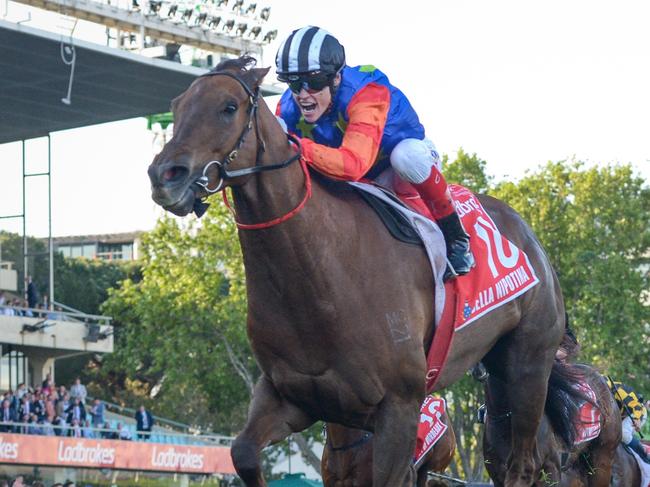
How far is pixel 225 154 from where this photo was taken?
5.79 meters

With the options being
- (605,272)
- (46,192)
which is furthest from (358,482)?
(605,272)

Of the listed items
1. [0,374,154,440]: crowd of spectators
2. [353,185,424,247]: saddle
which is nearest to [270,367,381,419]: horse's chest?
[353,185,424,247]: saddle

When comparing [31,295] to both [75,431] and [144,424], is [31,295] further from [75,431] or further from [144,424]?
[75,431]

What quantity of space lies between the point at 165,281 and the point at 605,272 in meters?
14.6

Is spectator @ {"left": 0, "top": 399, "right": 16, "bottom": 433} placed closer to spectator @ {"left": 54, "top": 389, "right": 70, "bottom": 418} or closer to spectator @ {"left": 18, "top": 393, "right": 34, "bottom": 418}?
spectator @ {"left": 18, "top": 393, "right": 34, "bottom": 418}

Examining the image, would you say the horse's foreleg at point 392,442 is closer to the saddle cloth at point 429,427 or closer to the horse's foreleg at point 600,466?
the saddle cloth at point 429,427

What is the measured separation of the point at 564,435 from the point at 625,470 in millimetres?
2661

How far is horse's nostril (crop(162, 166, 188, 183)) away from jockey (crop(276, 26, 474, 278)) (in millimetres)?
873

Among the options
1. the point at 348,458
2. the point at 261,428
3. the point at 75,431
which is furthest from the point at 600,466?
the point at 75,431

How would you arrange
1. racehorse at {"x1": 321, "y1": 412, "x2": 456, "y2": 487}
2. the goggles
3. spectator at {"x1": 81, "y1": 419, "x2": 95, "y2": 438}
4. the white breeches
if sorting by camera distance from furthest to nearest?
1. spectator at {"x1": 81, "y1": 419, "x2": 95, "y2": 438}
2. racehorse at {"x1": 321, "y1": 412, "x2": 456, "y2": 487}
3. the white breeches
4. the goggles

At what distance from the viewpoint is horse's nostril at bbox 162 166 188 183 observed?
5488 mm

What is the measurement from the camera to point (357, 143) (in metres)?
6.37

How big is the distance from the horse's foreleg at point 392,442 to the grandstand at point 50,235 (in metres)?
19.9

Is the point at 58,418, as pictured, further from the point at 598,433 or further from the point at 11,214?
the point at 598,433
